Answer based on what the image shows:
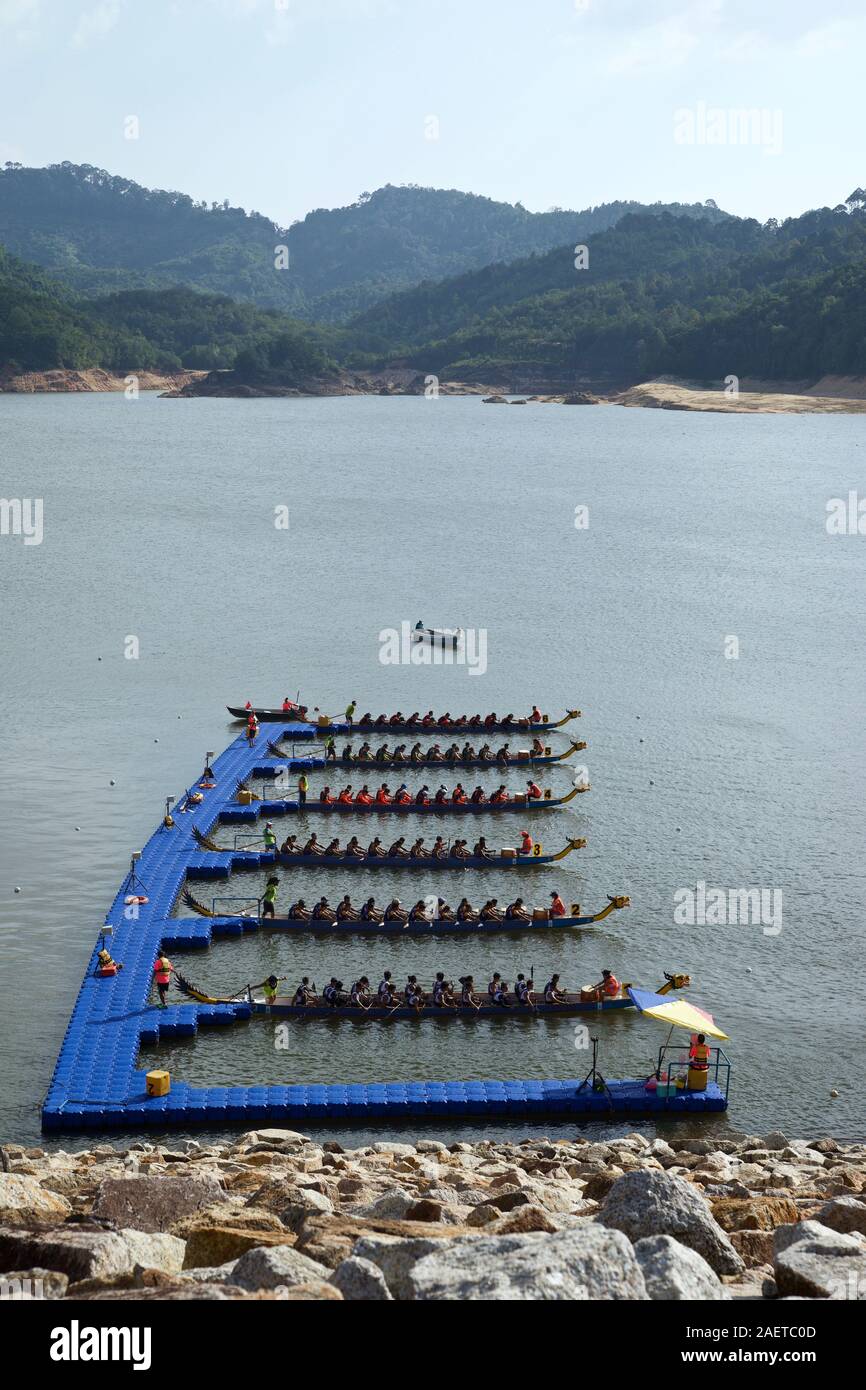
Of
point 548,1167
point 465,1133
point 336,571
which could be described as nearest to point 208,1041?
point 465,1133

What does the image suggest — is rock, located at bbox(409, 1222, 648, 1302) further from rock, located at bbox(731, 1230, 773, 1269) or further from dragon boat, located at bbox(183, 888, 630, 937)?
dragon boat, located at bbox(183, 888, 630, 937)

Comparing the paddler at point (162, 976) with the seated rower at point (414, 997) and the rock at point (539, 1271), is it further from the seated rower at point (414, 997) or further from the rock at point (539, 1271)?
the rock at point (539, 1271)

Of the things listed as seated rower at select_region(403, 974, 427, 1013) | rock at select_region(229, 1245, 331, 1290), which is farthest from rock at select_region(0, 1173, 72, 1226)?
seated rower at select_region(403, 974, 427, 1013)

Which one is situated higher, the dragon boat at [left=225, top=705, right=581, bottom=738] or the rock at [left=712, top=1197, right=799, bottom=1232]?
the dragon boat at [left=225, top=705, right=581, bottom=738]

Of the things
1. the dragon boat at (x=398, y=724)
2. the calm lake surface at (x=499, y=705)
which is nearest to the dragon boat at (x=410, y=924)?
the calm lake surface at (x=499, y=705)
